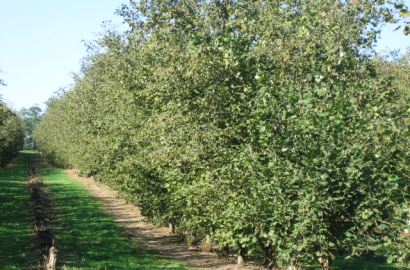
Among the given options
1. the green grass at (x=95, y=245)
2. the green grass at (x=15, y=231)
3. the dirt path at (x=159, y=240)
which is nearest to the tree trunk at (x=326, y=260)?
the dirt path at (x=159, y=240)

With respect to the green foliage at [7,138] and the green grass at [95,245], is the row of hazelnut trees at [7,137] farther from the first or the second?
the green grass at [95,245]

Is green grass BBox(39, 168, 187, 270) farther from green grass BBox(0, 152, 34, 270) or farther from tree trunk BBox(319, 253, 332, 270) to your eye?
tree trunk BBox(319, 253, 332, 270)

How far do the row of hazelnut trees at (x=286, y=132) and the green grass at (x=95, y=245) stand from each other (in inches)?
113

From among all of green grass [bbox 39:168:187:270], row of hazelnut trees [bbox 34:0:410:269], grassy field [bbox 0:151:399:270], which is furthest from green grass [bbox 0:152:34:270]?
row of hazelnut trees [bbox 34:0:410:269]

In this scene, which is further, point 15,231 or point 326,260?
point 15,231

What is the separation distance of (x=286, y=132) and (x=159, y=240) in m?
17.0

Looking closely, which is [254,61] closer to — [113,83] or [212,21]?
[212,21]

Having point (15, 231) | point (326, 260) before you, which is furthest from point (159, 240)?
point (326, 260)

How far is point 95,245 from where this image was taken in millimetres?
20625

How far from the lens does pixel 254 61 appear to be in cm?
1203

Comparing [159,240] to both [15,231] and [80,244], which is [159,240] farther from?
[15,231]

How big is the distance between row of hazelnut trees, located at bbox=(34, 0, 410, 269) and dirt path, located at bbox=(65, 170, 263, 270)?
1.90 m

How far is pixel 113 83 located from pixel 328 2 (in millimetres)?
15145

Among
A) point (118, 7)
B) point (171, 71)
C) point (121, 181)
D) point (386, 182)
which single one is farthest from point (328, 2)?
point (121, 181)
